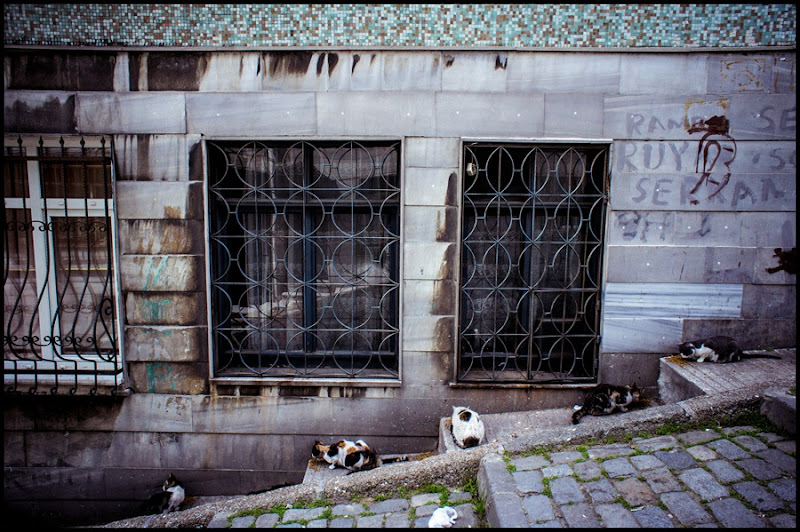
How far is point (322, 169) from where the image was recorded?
15.1 ft

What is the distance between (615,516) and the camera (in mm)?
2893

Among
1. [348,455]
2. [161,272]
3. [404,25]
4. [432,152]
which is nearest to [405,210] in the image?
[432,152]

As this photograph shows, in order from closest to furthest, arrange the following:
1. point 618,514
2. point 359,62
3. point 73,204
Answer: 1. point 618,514
2. point 359,62
3. point 73,204

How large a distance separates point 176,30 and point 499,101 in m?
3.37

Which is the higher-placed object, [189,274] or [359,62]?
[359,62]

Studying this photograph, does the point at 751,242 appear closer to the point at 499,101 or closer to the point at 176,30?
the point at 499,101

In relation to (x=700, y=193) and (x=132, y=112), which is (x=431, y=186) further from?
(x=132, y=112)

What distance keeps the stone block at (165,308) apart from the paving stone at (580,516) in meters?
3.82

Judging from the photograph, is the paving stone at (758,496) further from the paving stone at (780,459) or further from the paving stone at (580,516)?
the paving stone at (580,516)

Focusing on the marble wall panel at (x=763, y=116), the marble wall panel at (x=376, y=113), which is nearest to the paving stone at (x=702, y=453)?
the marble wall panel at (x=763, y=116)

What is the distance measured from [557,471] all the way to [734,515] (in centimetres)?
111

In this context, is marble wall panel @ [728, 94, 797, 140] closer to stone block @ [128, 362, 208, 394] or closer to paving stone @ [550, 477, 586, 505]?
paving stone @ [550, 477, 586, 505]

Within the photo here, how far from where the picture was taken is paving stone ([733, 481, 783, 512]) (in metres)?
2.83

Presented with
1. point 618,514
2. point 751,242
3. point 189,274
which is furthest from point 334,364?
point 751,242
